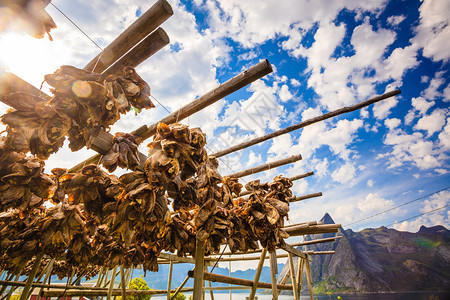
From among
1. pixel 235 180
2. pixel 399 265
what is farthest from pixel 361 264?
pixel 235 180

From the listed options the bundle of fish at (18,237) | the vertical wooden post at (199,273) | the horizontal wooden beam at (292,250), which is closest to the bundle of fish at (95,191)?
the vertical wooden post at (199,273)

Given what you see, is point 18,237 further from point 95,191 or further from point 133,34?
point 133,34

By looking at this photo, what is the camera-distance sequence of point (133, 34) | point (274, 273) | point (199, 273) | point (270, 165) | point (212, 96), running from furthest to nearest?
point (270, 165) < point (274, 273) < point (199, 273) < point (212, 96) < point (133, 34)

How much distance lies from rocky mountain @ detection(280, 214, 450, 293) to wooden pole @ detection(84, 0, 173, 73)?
136 m

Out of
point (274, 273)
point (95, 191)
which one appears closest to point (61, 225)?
point (95, 191)

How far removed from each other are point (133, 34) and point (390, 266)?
181 meters

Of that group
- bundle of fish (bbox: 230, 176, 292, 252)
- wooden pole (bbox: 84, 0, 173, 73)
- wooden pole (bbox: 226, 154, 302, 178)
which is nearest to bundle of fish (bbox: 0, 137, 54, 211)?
wooden pole (bbox: 84, 0, 173, 73)

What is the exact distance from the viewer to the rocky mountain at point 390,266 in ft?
394

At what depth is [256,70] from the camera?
2209 millimetres

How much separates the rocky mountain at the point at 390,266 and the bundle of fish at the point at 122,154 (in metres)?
136

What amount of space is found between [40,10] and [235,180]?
9.56ft

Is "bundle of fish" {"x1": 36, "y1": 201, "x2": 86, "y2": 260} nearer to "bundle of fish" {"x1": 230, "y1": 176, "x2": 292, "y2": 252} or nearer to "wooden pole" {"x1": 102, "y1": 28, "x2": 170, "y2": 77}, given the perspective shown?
"wooden pole" {"x1": 102, "y1": 28, "x2": 170, "y2": 77}

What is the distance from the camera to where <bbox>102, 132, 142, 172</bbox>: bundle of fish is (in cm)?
176

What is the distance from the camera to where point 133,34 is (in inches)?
76.4
